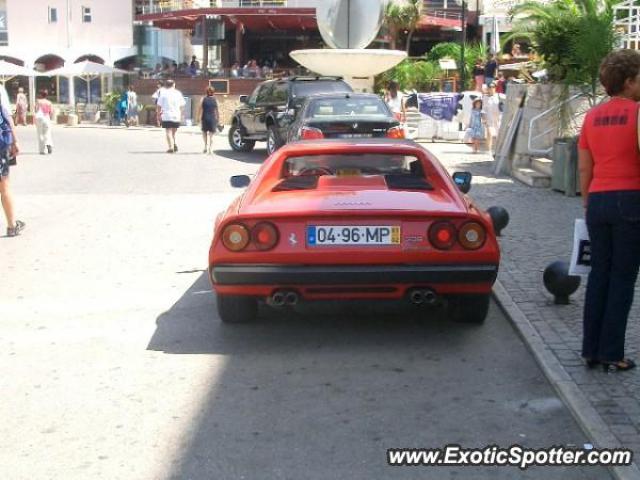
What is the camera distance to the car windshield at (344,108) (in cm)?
1697

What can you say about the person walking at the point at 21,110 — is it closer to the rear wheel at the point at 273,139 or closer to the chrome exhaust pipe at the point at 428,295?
the rear wheel at the point at 273,139

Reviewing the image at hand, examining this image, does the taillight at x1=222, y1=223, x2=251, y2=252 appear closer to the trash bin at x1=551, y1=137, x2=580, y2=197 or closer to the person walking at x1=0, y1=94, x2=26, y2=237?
the person walking at x1=0, y1=94, x2=26, y2=237

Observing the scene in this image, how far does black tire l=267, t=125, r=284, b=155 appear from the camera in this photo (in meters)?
20.5

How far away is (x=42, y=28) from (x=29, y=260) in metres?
49.2

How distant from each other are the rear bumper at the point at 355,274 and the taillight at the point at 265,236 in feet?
0.42

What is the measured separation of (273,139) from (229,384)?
1574 cm

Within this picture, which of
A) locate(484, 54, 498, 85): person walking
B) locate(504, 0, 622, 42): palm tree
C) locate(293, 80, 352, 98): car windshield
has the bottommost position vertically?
locate(293, 80, 352, 98): car windshield

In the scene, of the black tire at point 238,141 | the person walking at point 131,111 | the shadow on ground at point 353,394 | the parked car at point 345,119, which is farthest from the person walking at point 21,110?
the shadow on ground at point 353,394

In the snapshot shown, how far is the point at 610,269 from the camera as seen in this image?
5133 mm

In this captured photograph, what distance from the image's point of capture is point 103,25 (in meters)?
54.4

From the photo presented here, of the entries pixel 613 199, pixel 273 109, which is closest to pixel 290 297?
pixel 613 199

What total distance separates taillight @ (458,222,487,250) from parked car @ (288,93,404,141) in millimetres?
10047

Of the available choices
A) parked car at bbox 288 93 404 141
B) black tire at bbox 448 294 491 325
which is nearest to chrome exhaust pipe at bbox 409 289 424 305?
black tire at bbox 448 294 491 325

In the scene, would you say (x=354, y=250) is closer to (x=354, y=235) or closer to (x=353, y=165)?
(x=354, y=235)
